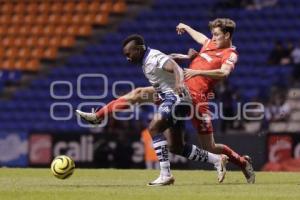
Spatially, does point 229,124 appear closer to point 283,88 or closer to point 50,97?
point 283,88

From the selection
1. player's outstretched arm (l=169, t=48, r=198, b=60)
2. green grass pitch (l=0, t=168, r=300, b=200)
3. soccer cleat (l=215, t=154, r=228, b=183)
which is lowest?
green grass pitch (l=0, t=168, r=300, b=200)

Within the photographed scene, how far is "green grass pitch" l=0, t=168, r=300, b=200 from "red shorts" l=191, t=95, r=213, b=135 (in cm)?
72

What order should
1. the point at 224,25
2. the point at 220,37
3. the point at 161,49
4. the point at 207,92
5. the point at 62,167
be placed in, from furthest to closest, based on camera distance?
the point at 161,49 → the point at 207,92 → the point at 220,37 → the point at 224,25 → the point at 62,167

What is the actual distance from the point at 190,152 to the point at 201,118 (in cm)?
49

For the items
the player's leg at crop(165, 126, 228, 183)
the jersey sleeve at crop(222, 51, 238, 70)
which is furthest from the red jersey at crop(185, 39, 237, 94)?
the player's leg at crop(165, 126, 228, 183)

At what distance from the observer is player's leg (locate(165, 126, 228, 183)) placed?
1120 centimetres

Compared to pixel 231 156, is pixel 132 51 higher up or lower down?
higher up

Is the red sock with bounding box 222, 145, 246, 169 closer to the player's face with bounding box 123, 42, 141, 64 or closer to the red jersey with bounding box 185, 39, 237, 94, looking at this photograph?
the red jersey with bounding box 185, 39, 237, 94

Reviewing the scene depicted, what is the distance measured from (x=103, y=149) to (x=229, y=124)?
2.99 metres

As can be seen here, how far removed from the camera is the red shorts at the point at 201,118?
11.5m

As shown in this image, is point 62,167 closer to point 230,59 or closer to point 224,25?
point 230,59

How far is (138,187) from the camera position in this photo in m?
10.5

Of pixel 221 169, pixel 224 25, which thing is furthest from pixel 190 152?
pixel 224 25

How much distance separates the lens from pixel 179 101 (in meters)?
10.8
